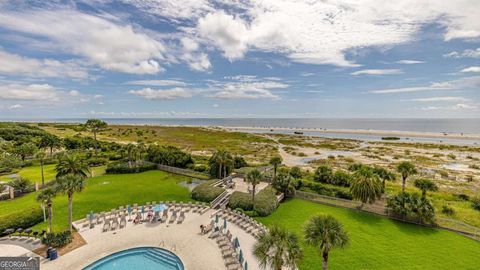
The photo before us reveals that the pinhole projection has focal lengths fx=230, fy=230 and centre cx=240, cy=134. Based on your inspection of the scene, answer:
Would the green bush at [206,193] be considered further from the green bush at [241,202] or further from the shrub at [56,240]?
the shrub at [56,240]

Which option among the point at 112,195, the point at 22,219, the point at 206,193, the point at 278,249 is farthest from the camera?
the point at 112,195

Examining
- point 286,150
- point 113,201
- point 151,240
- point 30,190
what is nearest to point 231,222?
point 151,240

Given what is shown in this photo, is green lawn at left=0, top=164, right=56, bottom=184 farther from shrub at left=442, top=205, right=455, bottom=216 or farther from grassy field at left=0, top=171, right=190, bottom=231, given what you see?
shrub at left=442, top=205, right=455, bottom=216

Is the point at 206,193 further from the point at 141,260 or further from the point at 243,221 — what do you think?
the point at 141,260

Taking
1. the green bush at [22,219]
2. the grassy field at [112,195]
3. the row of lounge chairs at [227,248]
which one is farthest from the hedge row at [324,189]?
the green bush at [22,219]

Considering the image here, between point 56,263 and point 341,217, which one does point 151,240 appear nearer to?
point 56,263

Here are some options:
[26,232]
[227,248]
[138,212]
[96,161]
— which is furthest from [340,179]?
[96,161]
